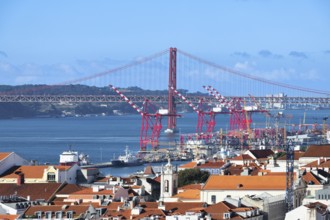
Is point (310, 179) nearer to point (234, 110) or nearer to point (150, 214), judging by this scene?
point (150, 214)

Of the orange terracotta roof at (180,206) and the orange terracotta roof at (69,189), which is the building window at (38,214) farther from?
the orange terracotta roof at (69,189)

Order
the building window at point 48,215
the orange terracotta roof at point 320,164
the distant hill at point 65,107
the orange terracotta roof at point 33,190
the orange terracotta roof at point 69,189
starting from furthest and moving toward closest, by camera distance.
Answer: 1. the distant hill at point 65,107
2. the orange terracotta roof at point 320,164
3. the orange terracotta roof at point 69,189
4. the orange terracotta roof at point 33,190
5. the building window at point 48,215

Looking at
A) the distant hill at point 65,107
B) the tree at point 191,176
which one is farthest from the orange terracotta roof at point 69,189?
the distant hill at point 65,107

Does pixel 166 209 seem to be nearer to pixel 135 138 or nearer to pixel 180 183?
pixel 180 183

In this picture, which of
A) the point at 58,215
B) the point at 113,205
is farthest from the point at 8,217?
the point at 113,205

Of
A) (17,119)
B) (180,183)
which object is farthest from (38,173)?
(17,119)

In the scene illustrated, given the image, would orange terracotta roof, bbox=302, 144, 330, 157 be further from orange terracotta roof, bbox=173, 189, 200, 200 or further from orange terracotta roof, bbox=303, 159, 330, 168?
orange terracotta roof, bbox=173, 189, 200, 200
